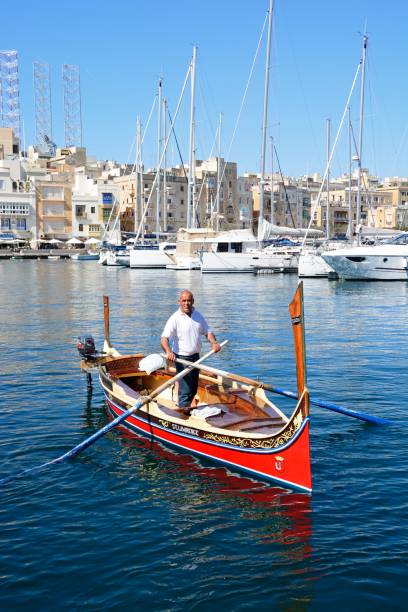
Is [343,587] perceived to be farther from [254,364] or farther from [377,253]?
[377,253]

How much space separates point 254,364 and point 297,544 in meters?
11.1

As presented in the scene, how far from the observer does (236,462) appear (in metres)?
10.4

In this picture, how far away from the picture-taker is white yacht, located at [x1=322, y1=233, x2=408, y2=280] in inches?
1946

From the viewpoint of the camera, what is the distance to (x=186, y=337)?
38.3ft

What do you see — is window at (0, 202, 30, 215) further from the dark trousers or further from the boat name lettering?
the boat name lettering

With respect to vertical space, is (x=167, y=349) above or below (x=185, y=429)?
above

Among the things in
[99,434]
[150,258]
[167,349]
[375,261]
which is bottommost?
[99,434]

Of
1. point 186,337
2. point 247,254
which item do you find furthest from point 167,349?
point 247,254

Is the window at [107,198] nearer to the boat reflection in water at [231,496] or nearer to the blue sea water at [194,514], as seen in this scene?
the blue sea water at [194,514]

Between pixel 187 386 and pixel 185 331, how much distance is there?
1.01 metres

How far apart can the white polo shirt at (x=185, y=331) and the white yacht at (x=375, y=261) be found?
3909 cm

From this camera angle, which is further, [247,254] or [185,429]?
[247,254]

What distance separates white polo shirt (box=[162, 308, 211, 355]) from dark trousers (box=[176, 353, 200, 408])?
0.22 m

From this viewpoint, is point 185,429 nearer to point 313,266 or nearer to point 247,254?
point 313,266
